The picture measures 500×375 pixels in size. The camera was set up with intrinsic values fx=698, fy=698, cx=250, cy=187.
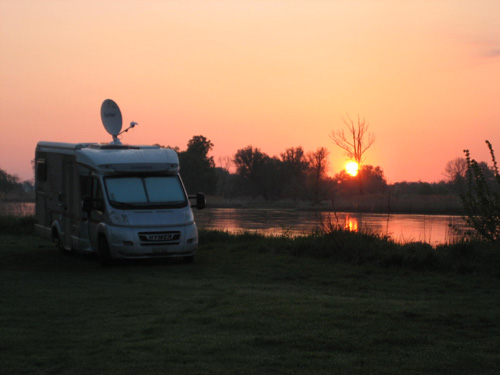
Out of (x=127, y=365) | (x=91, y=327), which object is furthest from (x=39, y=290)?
(x=127, y=365)

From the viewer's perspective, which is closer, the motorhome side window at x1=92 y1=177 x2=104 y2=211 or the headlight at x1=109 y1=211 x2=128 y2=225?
the headlight at x1=109 y1=211 x2=128 y2=225

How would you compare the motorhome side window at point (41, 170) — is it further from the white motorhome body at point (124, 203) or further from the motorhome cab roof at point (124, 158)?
the motorhome cab roof at point (124, 158)

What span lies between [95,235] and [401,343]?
9.95m

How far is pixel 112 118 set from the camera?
2038cm

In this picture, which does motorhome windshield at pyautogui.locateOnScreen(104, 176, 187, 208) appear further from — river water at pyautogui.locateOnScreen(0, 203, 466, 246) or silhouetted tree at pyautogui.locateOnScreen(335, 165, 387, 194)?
silhouetted tree at pyautogui.locateOnScreen(335, 165, 387, 194)

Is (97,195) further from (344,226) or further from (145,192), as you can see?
(344,226)

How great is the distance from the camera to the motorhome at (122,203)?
49.9ft

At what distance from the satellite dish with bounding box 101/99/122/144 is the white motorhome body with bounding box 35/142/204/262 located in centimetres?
270

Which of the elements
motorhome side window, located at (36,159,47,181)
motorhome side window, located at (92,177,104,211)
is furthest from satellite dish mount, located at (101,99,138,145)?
motorhome side window, located at (92,177,104,211)

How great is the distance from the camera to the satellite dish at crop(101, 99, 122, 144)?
2017 centimetres

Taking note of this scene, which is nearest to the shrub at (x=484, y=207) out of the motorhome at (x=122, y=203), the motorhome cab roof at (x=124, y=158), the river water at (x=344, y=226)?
the river water at (x=344, y=226)

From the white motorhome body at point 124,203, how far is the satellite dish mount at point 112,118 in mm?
2686

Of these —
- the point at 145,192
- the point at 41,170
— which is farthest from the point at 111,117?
the point at 145,192

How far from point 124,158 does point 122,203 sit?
1194mm
